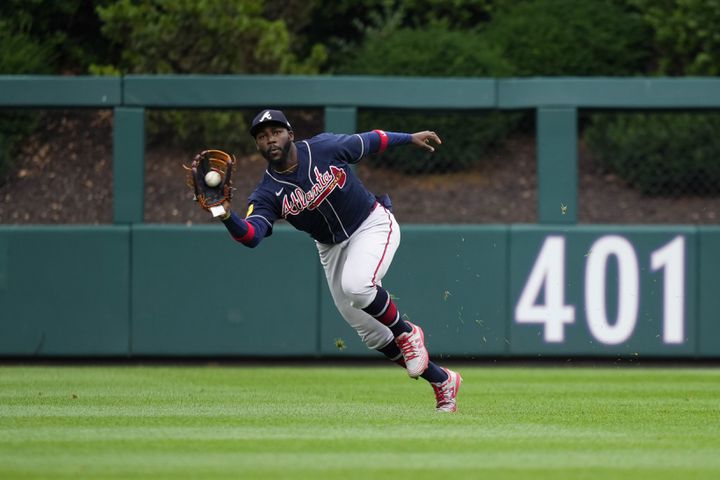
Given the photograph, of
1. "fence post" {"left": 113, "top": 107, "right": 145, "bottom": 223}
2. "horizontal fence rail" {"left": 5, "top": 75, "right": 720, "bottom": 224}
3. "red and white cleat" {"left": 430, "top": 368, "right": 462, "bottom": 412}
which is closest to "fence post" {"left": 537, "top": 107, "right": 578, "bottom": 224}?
"horizontal fence rail" {"left": 5, "top": 75, "right": 720, "bottom": 224}

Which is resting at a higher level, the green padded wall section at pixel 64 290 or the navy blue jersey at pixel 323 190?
the navy blue jersey at pixel 323 190

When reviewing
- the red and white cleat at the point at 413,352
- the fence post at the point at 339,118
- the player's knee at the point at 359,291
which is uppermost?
the fence post at the point at 339,118

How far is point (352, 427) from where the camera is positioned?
6930 mm

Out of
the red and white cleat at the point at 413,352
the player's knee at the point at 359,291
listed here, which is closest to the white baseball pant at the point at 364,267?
the player's knee at the point at 359,291

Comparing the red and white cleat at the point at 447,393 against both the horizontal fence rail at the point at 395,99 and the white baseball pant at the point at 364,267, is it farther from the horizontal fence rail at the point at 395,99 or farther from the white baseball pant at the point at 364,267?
the horizontal fence rail at the point at 395,99

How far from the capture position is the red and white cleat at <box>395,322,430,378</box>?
7.73m

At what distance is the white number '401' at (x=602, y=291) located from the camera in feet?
38.7

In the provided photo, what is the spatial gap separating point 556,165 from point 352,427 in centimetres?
563

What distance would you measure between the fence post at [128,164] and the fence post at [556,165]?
3.62 metres

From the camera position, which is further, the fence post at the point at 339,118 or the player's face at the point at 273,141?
the fence post at the point at 339,118

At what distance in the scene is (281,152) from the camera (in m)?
7.95

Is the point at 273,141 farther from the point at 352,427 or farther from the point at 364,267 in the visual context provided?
the point at 352,427

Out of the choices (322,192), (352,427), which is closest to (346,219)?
(322,192)

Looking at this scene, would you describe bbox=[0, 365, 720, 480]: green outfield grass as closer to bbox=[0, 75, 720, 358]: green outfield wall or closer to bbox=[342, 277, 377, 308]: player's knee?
bbox=[342, 277, 377, 308]: player's knee
